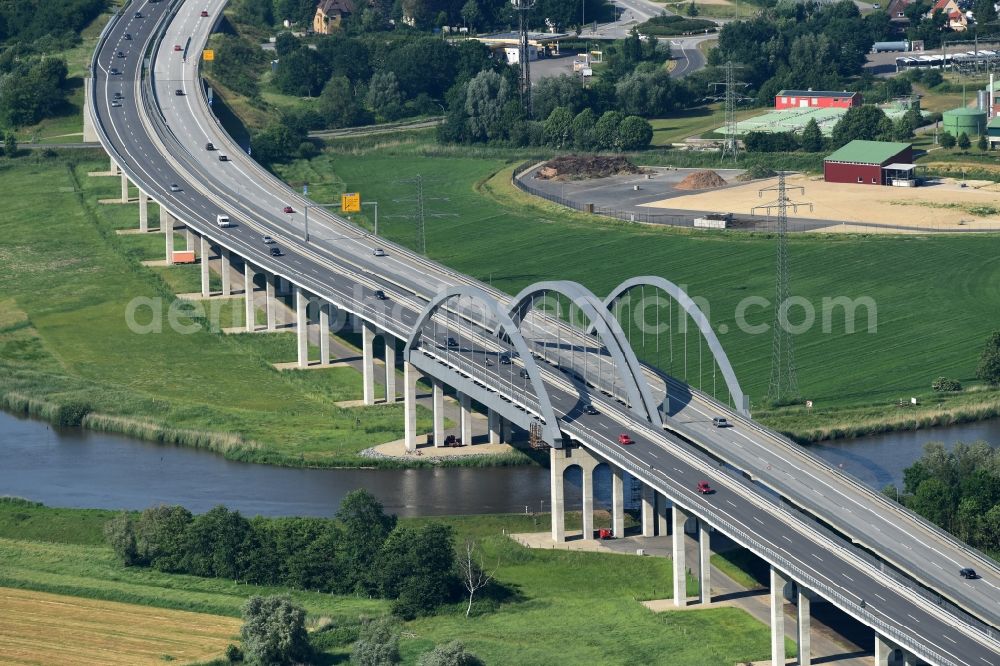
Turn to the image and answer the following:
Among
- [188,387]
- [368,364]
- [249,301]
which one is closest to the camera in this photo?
[368,364]

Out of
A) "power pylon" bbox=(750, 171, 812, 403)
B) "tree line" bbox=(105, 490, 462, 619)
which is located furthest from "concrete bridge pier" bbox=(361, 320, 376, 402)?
"tree line" bbox=(105, 490, 462, 619)

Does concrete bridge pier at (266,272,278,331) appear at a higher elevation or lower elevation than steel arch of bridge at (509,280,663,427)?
lower

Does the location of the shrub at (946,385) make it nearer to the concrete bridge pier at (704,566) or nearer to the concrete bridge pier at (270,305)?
the concrete bridge pier at (704,566)

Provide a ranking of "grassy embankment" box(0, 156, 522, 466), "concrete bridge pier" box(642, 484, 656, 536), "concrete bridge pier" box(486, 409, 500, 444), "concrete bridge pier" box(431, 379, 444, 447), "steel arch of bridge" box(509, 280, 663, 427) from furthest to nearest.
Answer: "grassy embankment" box(0, 156, 522, 466), "concrete bridge pier" box(431, 379, 444, 447), "concrete bridge pier" box(486, 409, 500, 444), "steel arch of bridge" box(509, 280, 663, 427), "concrete bridge pier" box(642, 484, 656, 536)

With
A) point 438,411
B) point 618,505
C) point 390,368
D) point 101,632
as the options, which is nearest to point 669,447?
point 618,505

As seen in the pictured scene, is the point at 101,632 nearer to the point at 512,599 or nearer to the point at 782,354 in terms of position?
the point at 512,599

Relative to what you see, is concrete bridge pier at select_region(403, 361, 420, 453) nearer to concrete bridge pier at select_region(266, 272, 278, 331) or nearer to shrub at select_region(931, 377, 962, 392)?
concrete bridge pier at select_region(266, 272, 278, 331)
